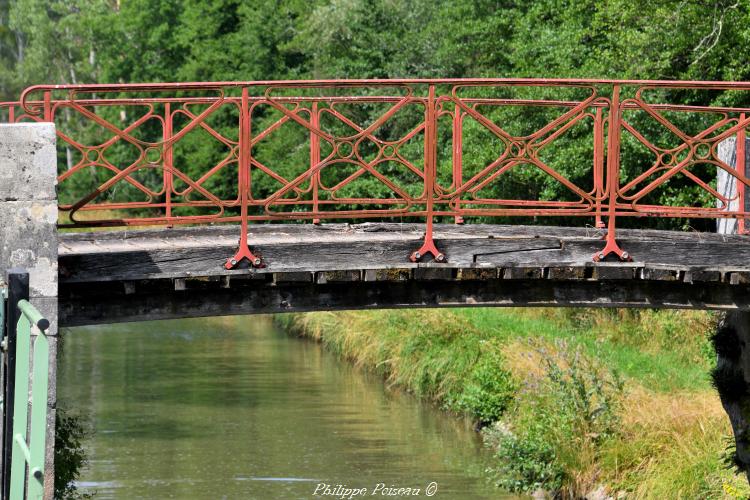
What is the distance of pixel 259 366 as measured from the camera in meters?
24.1

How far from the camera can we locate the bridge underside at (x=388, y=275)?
28.8 feet

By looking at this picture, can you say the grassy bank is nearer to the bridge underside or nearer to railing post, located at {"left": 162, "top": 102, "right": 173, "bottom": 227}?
the bridge underside

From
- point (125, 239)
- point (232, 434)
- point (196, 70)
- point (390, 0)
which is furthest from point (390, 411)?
point (196, 70)

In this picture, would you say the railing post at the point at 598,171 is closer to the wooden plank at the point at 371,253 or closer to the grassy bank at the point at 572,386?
the wooden plank at the point at 371,253

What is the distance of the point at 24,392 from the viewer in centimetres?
498

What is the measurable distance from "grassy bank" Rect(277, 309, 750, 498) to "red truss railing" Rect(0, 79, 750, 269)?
6.40 ft

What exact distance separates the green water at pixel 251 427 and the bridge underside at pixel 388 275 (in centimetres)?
565

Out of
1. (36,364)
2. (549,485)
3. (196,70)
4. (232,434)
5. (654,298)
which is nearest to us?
(36,364)

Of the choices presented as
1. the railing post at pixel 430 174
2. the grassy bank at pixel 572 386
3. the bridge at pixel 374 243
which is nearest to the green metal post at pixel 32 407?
the bridge at pixel 374 243

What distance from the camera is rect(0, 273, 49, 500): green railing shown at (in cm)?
433

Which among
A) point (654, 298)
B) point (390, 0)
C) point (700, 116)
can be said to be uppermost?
point (390, 0)

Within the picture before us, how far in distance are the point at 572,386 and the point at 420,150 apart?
1407 cm

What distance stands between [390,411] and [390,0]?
18.0 m

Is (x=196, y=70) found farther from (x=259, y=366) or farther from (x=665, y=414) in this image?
(x=665, y=414)
